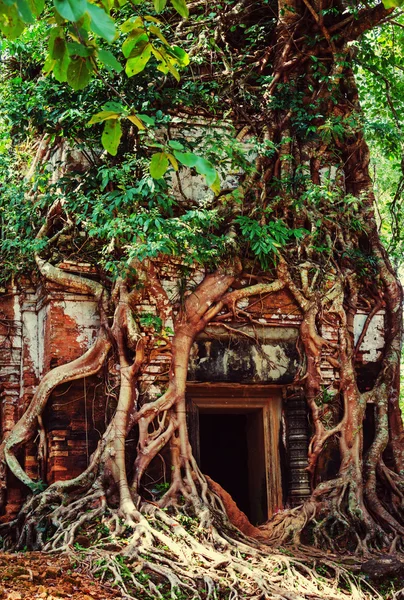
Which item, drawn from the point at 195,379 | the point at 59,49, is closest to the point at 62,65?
the point at 59,49

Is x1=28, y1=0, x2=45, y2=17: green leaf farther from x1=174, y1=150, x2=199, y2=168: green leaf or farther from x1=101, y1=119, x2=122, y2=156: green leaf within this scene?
x1=174, y1=150, x2=199, y2=168: green leaf

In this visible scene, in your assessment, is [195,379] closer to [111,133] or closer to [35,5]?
[111,133]

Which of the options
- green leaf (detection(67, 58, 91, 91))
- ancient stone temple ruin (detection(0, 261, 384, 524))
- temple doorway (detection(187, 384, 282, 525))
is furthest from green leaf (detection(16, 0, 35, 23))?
temple doorway (detection(187, 384, 282, 525))

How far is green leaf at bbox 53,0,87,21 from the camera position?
2.42 m

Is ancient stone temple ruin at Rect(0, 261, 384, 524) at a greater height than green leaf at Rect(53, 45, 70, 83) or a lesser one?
lesser

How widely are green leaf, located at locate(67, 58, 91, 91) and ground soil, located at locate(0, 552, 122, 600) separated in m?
2.71

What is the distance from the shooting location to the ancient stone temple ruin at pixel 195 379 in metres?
6.46

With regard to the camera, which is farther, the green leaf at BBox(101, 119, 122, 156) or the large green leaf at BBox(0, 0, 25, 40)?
the green leaf at BBox(101, 119, 122, 156)

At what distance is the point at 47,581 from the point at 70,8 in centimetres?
342

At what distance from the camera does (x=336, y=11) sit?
7371mm

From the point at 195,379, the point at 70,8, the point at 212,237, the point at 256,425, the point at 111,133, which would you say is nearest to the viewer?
the point at 70,8

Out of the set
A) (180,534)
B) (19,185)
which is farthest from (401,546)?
(19,185)

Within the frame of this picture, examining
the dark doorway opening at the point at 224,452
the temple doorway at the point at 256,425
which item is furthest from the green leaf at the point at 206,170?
the dark doorway opening at the point at 224,452

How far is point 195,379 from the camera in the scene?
679 cm
